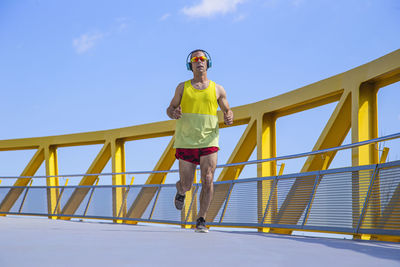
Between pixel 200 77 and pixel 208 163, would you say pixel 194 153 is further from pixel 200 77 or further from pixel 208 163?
pixel 200 77

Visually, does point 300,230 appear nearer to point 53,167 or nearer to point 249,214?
point 249,214

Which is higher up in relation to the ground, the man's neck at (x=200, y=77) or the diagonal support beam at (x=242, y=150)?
the diagonal support beam at (x=242, y=150)

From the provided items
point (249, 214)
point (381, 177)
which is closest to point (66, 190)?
point (249, 214)

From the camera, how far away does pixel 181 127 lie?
597cm

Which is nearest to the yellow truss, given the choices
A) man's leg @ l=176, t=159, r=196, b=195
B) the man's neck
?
man's leg @ l=176, t=159, r=196, b=195

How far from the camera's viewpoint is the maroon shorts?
19.6 ft

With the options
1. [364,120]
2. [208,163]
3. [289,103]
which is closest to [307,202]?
[208,163]

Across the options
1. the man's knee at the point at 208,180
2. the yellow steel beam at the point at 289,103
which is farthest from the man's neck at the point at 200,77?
the yellow steel beam at the point at 289,103

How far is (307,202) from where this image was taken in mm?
7406

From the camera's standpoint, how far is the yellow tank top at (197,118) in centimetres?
591

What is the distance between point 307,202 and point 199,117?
2401 millimetres

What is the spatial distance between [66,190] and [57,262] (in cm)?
1190

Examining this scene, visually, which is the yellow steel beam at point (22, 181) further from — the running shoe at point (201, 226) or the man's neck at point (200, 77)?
the man's neck at point (200, 77)

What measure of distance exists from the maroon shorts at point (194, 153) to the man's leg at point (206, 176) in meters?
0.05
